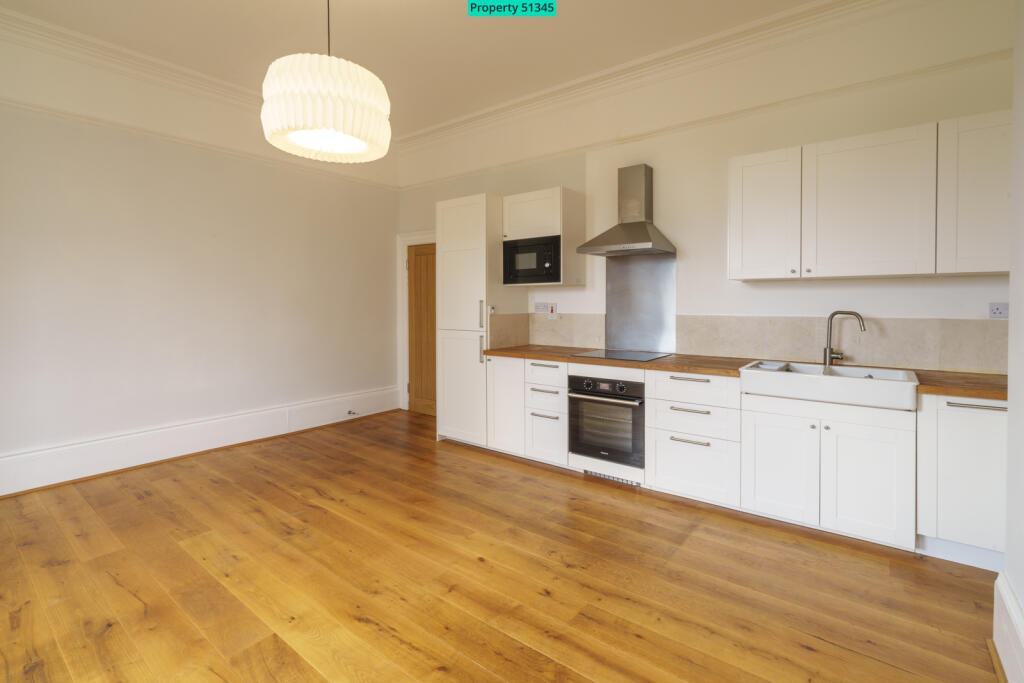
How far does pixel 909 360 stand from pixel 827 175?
1208 millimetres

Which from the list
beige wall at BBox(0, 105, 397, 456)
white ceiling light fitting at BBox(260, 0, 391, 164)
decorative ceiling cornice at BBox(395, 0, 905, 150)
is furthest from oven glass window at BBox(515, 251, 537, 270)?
white ceiling light fitting at BBox(260, 0, 391, 164)

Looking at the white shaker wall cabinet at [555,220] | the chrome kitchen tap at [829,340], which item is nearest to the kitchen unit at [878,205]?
the chrome kitchen tap at [829,340]

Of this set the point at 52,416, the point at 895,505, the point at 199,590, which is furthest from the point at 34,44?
the point at 895,505

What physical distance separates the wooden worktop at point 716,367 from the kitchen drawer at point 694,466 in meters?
0.44

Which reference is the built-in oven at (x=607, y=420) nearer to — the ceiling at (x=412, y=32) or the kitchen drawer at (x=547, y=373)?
the kitchen drawer at (x=547, y=373)

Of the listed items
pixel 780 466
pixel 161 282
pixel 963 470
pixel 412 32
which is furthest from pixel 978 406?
pixel 161 282

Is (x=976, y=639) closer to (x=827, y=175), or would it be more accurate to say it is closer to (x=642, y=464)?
(x=642, y=464)

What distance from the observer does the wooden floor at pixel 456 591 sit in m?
1.83

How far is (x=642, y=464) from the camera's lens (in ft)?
11.2

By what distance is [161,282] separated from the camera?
13.4 feet

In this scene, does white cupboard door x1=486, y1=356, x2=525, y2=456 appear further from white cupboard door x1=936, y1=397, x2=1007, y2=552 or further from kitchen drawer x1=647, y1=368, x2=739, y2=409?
Answer: white cupboard door x1=936, y1=397, x2=1007, y2=552

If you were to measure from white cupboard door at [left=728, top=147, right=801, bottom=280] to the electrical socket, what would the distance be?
98 centimetres

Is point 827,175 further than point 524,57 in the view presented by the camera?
No

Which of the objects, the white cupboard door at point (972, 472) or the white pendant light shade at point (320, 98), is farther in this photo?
the white cupboard door at point (972, 472)
